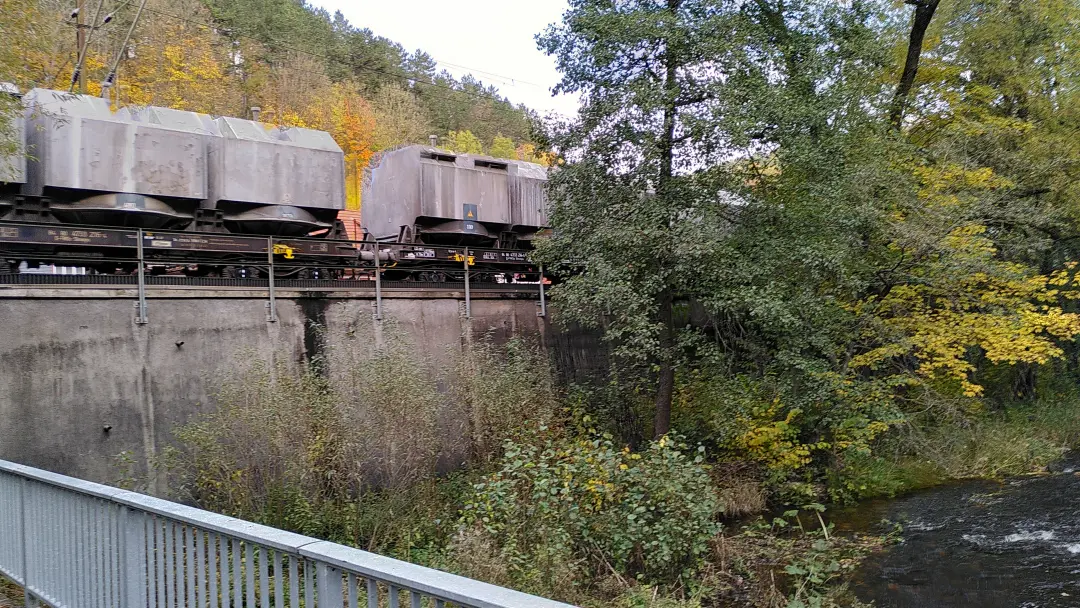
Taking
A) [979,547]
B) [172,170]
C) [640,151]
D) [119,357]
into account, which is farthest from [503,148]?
[979,547]

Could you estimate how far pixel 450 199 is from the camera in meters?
16.9

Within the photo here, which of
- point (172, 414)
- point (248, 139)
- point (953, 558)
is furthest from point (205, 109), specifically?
point (953, 558)

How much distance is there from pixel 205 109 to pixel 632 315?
60.7 ft

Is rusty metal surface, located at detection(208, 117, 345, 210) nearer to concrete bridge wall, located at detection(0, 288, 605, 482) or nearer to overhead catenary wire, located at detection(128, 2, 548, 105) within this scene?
concrete bridge wall, located at detection(0, 288, 605, 482)

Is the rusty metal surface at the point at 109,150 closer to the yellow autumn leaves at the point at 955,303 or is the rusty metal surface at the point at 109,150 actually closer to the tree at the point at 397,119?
the yellow autumn leaves at the point at 955,303

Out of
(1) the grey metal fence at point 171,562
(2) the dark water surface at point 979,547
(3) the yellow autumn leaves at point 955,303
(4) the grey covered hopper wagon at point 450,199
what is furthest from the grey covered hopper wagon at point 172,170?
(2) the dark water surface at point 979,547

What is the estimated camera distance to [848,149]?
1289 centimetres

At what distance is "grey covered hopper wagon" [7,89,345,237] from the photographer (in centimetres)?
1128

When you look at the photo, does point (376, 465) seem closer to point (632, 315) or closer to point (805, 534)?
point (632, 315)

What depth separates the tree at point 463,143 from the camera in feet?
119

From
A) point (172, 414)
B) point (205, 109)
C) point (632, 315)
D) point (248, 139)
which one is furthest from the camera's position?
point (205, 109)

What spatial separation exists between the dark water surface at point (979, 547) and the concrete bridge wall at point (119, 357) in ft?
28.4

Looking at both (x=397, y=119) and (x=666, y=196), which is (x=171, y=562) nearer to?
(x=666, y=196)

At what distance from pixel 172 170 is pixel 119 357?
3858mm
